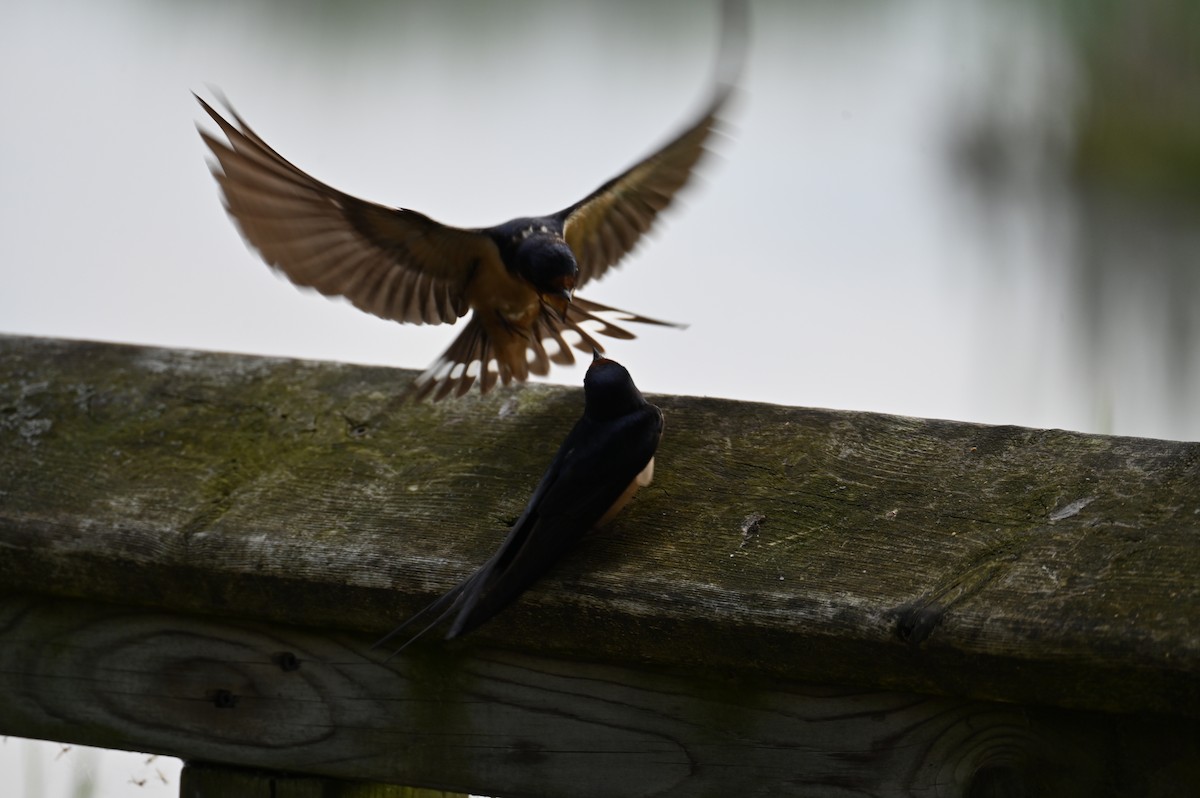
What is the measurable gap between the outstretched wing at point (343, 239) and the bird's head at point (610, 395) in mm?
487

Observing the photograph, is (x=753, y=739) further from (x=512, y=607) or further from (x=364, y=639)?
(x=364, y=639)

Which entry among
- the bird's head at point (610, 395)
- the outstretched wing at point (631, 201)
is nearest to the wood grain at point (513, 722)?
the bird's head at point (610, 395)

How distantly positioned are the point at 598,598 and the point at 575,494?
11 centimetres

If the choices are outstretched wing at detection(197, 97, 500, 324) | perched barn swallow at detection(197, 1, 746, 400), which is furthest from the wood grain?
outstretched wing at detection(197, 97, 500, 324)

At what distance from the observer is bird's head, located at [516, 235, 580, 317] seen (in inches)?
67.1

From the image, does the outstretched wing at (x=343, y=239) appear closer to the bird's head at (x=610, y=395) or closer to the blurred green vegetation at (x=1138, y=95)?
the bird's head at (x=610, y=395)

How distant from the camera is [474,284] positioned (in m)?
1.97

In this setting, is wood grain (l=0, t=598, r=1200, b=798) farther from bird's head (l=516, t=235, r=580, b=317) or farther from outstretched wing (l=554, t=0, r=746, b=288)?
outstretched wing (l=554, t=0, r=746, b=288)

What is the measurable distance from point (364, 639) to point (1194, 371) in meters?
3.06

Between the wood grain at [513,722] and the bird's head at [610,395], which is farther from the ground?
the bird's head at [610,395]

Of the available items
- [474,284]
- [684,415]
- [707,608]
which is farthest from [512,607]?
[474,284]

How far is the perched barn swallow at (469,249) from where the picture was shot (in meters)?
1.59

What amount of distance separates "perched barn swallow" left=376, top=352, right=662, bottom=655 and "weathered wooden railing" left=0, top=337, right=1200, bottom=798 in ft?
0.10

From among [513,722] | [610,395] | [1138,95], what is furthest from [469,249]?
[1138,95]
